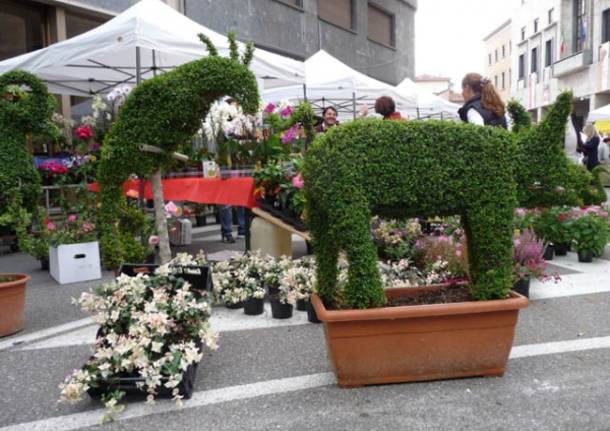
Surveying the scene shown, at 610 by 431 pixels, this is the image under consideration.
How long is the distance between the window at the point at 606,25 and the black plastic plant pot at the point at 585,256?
2666 centimetres

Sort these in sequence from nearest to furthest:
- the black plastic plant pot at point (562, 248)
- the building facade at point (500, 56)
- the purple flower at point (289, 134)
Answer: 1. the purple flower at point (289, 134)
2. the black plastic plant pot at point (562, 248)
3. the building facade at point (500, 56)

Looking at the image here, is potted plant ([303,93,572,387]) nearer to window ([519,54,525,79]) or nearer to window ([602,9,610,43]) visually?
window ([602,9,610,43])

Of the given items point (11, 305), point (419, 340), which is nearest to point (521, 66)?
point (419, 340)

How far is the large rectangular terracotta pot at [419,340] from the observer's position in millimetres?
2871

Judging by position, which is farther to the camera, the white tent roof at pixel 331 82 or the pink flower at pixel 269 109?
the white tent roof at pixel 331 82

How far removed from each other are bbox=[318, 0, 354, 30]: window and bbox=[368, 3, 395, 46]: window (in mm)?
1972

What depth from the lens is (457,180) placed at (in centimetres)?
289

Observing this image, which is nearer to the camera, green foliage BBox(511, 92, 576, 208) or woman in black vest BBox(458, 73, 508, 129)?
green foliage BBox(511, 92, 576, 208)

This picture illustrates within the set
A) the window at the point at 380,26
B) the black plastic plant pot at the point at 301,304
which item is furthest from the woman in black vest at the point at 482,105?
the window at the point at 380,26

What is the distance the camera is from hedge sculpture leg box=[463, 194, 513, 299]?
9.61 feet

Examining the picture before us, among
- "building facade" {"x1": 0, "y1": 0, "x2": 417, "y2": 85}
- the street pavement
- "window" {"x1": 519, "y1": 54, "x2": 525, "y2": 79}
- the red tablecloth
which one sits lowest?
the street pavement

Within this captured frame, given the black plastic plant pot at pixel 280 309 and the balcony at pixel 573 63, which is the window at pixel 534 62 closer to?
the balcony at pixel 573 63

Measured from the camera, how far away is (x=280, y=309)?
4.32 metres

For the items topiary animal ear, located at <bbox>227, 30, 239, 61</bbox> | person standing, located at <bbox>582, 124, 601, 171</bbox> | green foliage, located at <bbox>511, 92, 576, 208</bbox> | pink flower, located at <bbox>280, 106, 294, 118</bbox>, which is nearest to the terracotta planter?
topiary animal ear, located at <bbox>227, 30, 239, 61</bbox>
